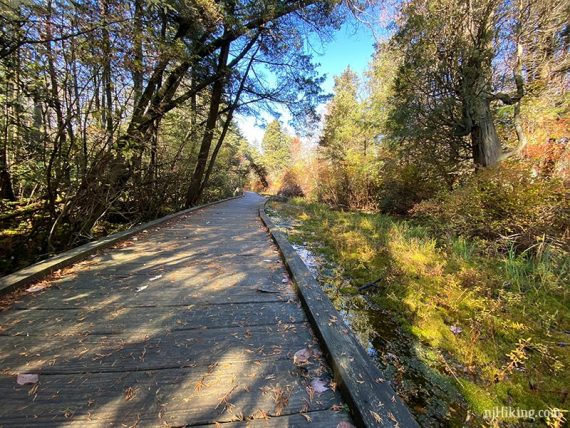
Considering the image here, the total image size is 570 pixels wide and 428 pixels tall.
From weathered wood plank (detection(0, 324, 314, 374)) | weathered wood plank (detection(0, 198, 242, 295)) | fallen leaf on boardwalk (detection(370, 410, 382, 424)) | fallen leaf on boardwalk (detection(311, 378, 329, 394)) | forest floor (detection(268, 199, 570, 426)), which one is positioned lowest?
forest floor (detection(268, 199, 570, 426))

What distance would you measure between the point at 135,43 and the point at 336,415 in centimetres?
453

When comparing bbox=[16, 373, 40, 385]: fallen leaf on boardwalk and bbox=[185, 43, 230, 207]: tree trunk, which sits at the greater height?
bbox=[185, 43, 230, 207]: tree trunk

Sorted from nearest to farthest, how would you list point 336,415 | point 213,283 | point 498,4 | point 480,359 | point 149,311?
point 336,415 → point 480,359 → point 149,311 → point 213,283 → point 498,4

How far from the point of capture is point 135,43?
11.4 ft

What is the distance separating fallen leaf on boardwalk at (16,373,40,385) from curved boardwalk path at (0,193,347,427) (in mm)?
23

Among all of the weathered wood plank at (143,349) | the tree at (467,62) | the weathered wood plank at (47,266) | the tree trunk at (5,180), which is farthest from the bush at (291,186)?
the weathered wood plank at (143,349)

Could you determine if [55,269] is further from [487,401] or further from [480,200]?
[480,200]

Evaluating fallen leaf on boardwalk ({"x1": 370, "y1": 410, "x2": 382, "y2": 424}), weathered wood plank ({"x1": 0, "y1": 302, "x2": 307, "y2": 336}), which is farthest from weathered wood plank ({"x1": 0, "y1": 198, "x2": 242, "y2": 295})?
fallen leaf on boardwalk ({"x1": 370, "y1": 410, "x2": 382, "y2": 424})

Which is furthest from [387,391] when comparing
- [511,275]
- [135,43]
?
[135,43]

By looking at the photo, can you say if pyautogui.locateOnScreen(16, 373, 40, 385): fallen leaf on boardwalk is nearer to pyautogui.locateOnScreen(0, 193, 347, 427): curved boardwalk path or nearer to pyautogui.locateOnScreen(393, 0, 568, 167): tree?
pyautogui.locateOnScreen(0, 193, 347, 427): curved boardwalk path

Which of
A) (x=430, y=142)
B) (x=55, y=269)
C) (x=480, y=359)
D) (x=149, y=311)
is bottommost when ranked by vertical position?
(x=480, y=359)

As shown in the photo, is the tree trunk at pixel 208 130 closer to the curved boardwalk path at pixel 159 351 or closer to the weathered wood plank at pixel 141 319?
the curved boardwalk path at pixel 159 351

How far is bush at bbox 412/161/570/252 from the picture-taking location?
4.30 metres

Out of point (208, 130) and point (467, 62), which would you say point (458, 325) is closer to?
point (467, 62)
